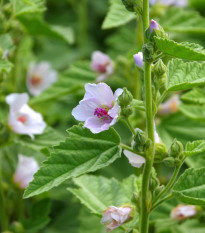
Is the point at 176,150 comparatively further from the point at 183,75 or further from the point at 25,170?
the point at 25,170

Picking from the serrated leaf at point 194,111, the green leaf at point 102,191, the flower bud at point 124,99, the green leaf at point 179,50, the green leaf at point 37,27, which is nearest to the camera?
the green leaf at point 179,50

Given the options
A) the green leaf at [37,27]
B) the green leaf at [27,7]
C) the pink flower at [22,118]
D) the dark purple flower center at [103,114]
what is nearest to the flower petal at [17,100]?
the pink flower at [22,118]

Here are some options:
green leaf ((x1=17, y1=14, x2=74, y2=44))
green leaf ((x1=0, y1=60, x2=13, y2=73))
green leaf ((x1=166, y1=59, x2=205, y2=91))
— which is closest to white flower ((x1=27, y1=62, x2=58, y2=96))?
green leaf ((x1=17, y1=14, x2=74, y2=44))

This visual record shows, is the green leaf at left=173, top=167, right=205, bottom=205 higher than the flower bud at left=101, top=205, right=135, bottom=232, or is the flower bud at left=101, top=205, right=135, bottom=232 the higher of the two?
the green leaf at left=173, top=167, right=205, bottom=205

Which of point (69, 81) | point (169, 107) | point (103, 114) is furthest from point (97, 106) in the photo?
point (69, 81)

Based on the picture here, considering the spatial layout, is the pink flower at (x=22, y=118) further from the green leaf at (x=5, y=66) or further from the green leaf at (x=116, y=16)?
the green leaf at (x=116, y=16)

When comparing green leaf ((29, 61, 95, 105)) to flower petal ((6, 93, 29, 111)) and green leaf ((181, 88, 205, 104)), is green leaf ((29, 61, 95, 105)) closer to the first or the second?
flower petal ((6, 93, 29, 111))
